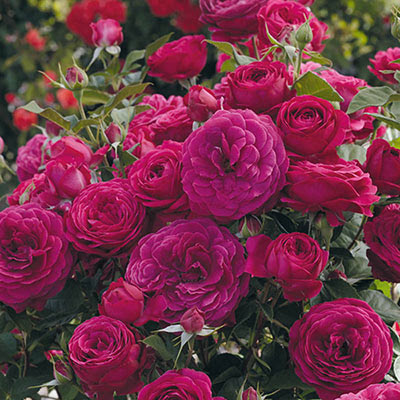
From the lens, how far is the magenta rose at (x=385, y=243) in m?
0.54

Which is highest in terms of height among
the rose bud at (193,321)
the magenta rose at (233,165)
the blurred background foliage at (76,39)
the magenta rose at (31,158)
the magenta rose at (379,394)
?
the magenta rose at (233,165)

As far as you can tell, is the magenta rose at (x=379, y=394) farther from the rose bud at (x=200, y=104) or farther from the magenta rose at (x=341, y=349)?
the rose bud at (x=200, y=104)

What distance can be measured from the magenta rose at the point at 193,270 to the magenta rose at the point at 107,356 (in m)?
0.04

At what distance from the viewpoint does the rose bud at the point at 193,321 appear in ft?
1.52

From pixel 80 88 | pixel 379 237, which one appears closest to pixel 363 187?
pixel 379 237

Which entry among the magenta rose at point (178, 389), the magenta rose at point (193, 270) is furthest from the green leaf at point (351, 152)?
the magenta rose at point (178, 389)

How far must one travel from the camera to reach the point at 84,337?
19.7 inches

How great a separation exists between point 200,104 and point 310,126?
0.36 ft

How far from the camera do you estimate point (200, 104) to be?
57 centimetres

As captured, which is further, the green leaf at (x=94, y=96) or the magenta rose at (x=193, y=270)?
the green leaf at (x=94, y=96)

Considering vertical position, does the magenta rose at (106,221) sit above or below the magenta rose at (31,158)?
above

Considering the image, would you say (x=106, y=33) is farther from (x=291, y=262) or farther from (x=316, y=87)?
(x=291, y=262)

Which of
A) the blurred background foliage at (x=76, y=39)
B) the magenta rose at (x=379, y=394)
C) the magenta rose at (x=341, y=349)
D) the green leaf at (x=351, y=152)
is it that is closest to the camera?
the magenta rose at (x=379, y=394)

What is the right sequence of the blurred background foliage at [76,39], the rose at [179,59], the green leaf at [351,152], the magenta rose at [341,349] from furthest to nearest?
the blurred background foliage at [76,39], the rose at [179,59], the green leaf at [351,152], the magenta rose at [341,349]
